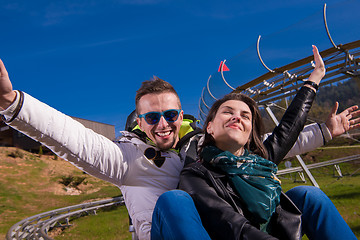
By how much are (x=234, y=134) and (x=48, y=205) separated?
2036cm

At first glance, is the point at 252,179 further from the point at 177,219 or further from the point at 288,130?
the point at 288,130

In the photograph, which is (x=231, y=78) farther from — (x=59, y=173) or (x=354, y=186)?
(x=59, y=173)

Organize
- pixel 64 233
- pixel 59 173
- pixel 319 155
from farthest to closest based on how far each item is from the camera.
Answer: pixel 59 173 < pixel 319 155 < pixel 64 233

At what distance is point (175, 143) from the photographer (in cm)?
226

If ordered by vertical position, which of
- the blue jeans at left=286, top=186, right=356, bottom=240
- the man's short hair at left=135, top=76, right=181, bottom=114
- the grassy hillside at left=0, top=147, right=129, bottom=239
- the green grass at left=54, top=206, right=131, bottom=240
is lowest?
the grassy hillside at left=0, top=147, right=129, bottom=239

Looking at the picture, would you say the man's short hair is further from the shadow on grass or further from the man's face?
the shadow on grass

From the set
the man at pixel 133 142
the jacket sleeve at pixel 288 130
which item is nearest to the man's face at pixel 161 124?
the man at pixel 133 142

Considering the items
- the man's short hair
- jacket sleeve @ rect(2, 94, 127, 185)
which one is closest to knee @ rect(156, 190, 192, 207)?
jacket sleeve @ rect(2, 94, 127, 185)

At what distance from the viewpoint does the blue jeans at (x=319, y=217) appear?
1679mm

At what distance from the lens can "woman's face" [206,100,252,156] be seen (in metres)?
1.96

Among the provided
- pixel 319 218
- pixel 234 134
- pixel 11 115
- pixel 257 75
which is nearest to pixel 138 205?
pixel 234 134

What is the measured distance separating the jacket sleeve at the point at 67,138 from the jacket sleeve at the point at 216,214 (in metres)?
0.49

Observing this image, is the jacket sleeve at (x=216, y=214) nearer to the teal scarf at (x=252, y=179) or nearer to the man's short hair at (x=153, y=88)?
the teal scarf at (x=252, y=179)

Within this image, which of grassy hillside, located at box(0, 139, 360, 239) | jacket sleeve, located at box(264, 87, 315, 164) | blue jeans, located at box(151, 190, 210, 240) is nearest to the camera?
blue jeans, located at box(151, 190, 210, 240)
